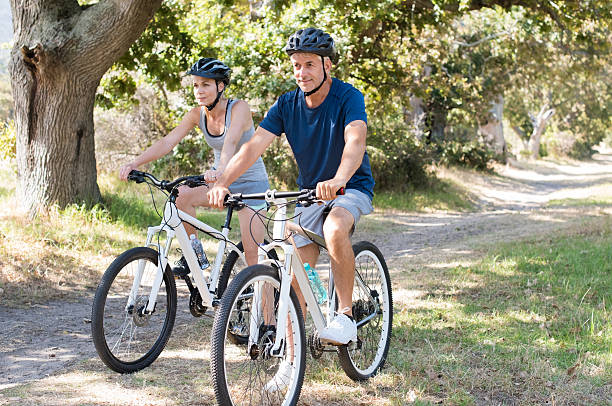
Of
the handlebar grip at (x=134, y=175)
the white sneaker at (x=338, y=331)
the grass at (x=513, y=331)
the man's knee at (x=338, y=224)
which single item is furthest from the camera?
the handlebar grip at (x=134, y=175)

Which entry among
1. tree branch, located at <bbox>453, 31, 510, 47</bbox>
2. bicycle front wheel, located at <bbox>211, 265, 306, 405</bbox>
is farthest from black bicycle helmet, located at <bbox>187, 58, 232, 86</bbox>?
tree branch, located at <bbox>453, 31, 510, 47</bbox>

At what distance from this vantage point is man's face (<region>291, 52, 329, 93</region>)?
160 inches

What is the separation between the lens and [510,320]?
239 inches

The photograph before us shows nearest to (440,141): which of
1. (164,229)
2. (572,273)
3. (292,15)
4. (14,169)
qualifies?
(292,15)

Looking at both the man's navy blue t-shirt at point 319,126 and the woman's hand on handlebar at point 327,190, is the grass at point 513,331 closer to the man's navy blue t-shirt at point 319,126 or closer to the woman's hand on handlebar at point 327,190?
the man's navy blue t-shirt at point 319,126

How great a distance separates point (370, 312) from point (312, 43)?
1850mm

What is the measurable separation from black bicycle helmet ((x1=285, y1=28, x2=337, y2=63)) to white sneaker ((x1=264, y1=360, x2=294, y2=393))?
68.6 inches

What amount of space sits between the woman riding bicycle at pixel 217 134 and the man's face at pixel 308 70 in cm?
105

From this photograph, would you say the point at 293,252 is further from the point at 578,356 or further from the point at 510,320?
the point at 510,320

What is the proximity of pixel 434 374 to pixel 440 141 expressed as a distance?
71.8 feet

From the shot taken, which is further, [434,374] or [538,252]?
[538,252]

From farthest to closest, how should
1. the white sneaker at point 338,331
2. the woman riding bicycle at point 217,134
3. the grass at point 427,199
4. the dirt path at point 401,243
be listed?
the grass at point 427,199
the dirt path at point 401,243
the woman riding bicycle at point 217,134
the white sneaker at point 338,331

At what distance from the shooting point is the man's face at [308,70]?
407 cm

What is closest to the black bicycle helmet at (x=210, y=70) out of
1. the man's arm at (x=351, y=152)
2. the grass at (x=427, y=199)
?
the man's arm at (x=351, y=152)
